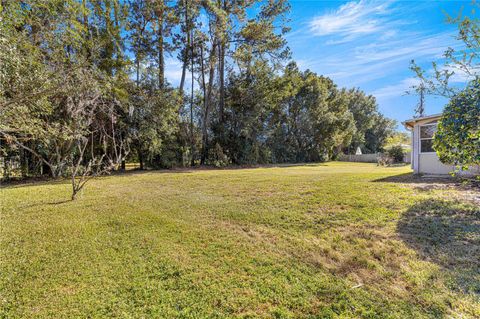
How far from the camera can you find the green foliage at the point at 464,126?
9.80ft

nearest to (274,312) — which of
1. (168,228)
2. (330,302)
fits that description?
(330,302)

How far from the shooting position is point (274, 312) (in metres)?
2.35

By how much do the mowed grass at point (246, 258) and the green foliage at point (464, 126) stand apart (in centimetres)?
146

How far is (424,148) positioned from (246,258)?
424 inches

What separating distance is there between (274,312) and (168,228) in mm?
2733

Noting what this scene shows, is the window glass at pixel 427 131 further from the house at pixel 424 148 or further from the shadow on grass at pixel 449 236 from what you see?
the shadow on grass at pixel 449 236

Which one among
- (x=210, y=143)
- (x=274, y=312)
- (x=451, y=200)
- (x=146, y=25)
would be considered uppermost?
(x=146, y=25)

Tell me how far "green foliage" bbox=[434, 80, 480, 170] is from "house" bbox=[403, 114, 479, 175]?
7987mm

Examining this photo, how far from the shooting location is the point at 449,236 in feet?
12.7

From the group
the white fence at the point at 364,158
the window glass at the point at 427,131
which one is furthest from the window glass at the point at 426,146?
the white fence at the point at 364,158

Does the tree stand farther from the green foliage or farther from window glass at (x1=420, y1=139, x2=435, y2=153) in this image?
window glass at (x1=420, y1=139, x2=435, y2=153)

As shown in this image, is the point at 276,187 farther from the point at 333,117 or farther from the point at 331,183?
the point at 333,117

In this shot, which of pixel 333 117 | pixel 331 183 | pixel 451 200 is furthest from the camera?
pixel 333 117

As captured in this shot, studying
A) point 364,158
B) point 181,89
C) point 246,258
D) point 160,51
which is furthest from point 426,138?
point 364,158
